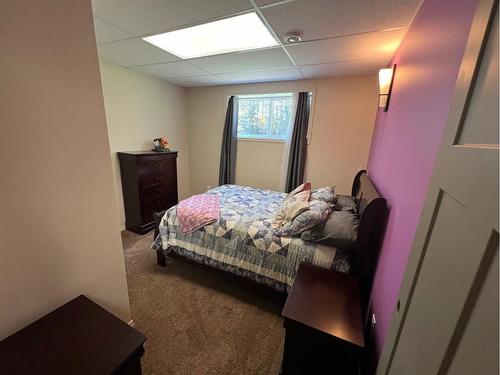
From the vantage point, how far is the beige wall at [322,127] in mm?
2990

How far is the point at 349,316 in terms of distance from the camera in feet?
3.93

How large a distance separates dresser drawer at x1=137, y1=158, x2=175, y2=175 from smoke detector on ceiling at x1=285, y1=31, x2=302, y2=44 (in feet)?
7.89

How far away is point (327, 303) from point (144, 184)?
2871 mm

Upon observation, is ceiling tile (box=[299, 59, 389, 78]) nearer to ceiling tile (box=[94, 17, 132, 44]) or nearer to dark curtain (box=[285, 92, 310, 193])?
dark curtain (box=[285, 92, 310, 193])

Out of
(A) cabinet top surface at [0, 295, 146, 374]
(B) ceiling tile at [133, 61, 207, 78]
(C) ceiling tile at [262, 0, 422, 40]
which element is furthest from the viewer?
(B) ceiling tile at [133, 61, 207, 78]

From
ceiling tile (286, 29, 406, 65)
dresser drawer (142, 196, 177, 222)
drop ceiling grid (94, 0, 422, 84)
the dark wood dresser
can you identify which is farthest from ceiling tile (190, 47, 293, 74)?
dresser drawer (142, 196, 177, 222)

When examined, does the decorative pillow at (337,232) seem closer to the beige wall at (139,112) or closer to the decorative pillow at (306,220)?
the decorative pillow at (306,220)

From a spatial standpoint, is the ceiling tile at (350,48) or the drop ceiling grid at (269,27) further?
the ceiling tile at (350,48)

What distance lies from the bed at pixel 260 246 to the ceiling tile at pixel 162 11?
1718 mm

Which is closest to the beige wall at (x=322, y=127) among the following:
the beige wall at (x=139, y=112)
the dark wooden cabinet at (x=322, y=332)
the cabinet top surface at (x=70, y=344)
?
the beige wall at (x=139, y=112)

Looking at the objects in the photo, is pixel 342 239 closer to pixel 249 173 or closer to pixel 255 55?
pixel 255 55

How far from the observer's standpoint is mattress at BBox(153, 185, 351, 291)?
1.73 meters

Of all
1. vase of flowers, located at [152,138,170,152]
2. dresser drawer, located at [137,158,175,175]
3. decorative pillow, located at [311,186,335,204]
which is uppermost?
vase of flowers, located at [152,138,170,152]

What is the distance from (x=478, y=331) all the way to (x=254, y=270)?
64.1 inches
